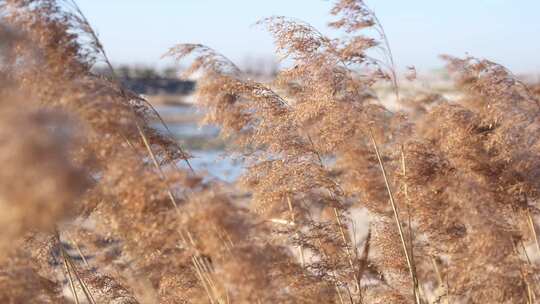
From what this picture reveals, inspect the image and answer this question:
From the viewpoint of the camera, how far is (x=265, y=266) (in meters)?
3.56

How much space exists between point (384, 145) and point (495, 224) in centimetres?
223

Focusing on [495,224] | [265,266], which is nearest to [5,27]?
[265,266]

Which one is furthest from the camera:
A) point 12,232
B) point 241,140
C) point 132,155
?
point 241,140

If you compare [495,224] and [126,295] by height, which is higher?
[495,224]

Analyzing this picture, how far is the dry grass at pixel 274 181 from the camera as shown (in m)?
3.43

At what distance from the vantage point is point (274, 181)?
4.74 meters

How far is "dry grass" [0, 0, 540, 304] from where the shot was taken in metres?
3.43

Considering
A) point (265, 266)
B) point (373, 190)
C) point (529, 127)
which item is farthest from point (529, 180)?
point (265, 266)

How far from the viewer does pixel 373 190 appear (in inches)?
236

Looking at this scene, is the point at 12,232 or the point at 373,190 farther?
the point at 373,190

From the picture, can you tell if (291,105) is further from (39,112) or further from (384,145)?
(39,112)

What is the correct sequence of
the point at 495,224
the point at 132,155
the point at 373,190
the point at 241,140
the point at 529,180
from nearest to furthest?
1. the point at 132,155
2. the point at 495,224
3. the point at 529,180
4. the point at 241,140
5. the point at 373,190

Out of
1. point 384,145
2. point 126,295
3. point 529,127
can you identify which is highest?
point 529,127

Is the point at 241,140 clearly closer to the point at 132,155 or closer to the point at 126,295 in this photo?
the point at 126,295
